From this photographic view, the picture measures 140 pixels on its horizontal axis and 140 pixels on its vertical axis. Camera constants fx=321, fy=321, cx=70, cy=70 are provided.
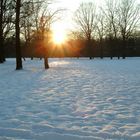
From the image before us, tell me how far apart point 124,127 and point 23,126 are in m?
2.15

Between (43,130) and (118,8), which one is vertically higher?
(118,8)

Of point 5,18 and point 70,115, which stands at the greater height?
point 5,18

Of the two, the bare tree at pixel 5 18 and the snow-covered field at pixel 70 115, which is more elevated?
the bare tree at pixel 5 18

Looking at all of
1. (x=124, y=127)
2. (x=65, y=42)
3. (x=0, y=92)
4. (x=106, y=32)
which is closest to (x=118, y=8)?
(x=106, y=32)

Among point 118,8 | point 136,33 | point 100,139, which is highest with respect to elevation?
point 118,8

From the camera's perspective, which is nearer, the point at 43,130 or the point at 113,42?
the point at 43,130

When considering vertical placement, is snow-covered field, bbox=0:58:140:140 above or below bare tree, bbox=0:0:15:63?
below

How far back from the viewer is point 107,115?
26.1 ft

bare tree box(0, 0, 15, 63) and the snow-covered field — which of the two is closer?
the snow-covered field

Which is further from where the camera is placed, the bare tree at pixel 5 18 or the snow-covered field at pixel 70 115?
the bare tree at pixel 5 18

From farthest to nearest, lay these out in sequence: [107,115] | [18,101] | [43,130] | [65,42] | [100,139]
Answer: [65,42], [18,101], [107,115], [43,130], [100,139]

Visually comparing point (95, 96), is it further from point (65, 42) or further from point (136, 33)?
point (65, 42)

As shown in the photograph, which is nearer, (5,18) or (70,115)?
(70,115)

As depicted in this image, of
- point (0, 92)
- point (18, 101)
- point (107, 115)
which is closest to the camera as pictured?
point (107, 115)
